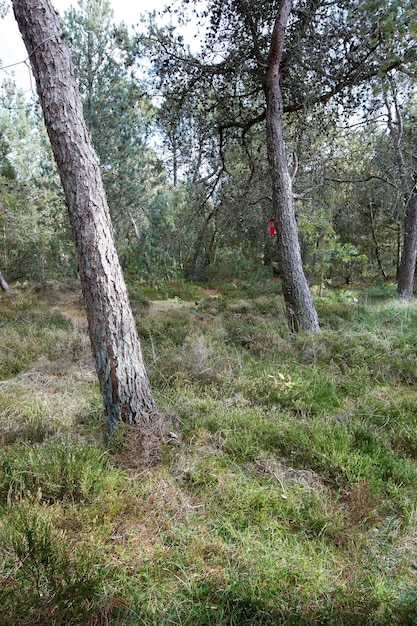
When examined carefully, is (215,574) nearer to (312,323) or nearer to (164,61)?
(312,323)

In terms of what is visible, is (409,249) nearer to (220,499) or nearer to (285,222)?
(285,222)

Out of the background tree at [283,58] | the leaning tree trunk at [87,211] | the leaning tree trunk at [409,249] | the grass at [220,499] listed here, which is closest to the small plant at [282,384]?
the grass at [220,499]

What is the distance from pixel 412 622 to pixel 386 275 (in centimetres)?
1460

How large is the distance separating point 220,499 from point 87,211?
217 cm

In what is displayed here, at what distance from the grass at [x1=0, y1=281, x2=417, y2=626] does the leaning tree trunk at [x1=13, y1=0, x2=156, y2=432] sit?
43cm

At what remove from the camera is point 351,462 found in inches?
95.0

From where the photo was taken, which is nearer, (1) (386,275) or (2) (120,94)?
(2) (120,94)

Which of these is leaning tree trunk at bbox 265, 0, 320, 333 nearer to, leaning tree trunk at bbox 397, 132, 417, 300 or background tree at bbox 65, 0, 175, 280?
background tree at bbox 65, 0, 175, 280

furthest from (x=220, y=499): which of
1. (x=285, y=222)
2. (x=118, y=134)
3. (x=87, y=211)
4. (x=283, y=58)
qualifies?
(x=118, y=134)

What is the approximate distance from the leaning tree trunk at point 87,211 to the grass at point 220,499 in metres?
0.43

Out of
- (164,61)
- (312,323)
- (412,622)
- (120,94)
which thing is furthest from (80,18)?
(412,622)

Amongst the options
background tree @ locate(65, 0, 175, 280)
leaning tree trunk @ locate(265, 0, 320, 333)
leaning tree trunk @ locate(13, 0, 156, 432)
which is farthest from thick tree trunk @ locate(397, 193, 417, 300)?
leaning tree trunk @ locate(13, 0, 156, 432)

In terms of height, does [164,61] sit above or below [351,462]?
above

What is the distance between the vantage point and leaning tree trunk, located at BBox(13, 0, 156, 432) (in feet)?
7.86
